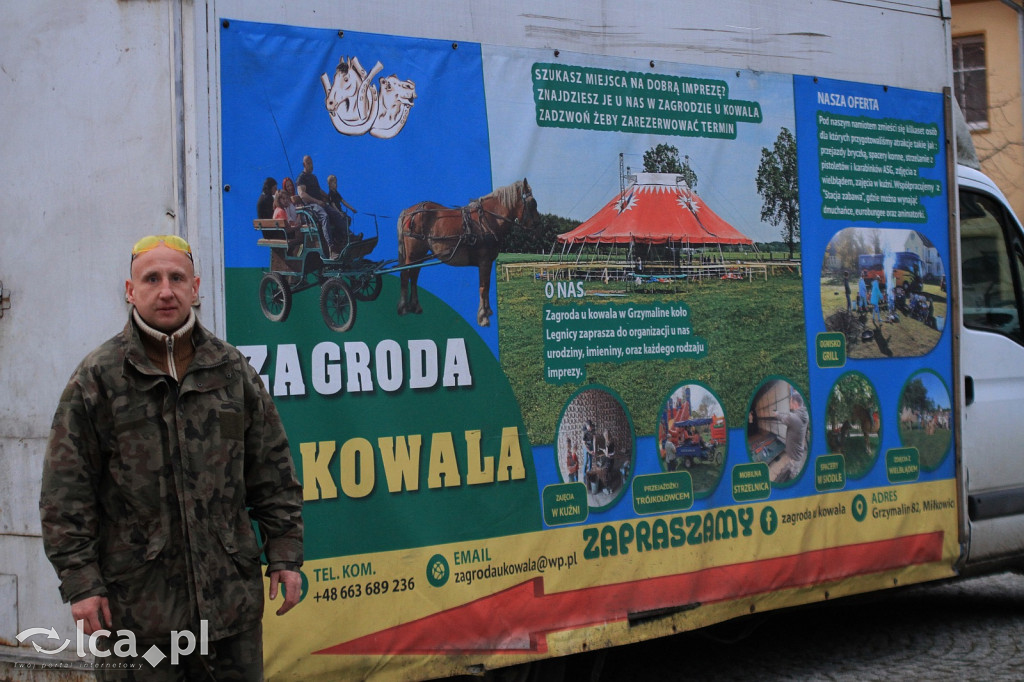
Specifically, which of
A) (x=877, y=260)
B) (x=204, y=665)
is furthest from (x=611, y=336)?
(x=204, y=665)

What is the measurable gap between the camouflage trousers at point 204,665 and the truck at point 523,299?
4 centimetres

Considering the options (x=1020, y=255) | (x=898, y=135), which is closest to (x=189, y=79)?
(x=898, y=135)

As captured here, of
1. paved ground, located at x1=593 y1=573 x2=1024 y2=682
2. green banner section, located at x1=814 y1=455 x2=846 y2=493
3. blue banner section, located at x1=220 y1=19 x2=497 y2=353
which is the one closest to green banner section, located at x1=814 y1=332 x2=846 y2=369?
green banner section, located at x1=814 y1=455 x2=846 y2=493

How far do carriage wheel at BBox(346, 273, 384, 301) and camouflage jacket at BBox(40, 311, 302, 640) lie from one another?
1.13 metres

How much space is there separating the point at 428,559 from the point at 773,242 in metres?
2.23

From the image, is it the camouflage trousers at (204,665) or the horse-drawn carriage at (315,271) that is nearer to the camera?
the camouflage trousers at (204,665)

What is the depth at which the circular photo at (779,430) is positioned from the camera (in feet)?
16.2

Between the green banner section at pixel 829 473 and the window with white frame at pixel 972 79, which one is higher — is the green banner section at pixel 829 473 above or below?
below

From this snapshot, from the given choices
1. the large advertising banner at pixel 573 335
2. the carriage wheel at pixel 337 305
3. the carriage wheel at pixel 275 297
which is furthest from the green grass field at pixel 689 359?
the carriage wheel at pixel 275 297

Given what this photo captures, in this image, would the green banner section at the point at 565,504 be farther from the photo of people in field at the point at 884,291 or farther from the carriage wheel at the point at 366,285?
the photo of people in field at the point at 884,291

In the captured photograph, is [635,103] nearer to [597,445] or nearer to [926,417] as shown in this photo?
[597,445]

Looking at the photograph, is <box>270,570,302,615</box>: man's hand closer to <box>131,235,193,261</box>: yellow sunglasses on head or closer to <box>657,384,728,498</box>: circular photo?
<box>131,235,193,261</box>: yellow sunglasses on head

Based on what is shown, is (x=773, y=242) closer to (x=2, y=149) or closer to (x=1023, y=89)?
(x=2, y=149)

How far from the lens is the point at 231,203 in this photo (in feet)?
12.2
